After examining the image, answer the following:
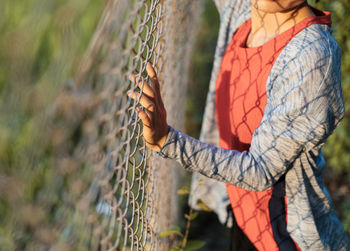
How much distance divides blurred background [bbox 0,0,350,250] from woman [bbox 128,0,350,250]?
40 cm

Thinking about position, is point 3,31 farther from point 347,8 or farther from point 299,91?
point 347,8

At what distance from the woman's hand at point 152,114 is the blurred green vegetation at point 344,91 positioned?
110cm

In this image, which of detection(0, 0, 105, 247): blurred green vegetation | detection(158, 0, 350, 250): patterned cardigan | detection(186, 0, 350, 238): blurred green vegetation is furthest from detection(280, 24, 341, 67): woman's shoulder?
detection(186, 0, 350, 238): blurred green vegetation

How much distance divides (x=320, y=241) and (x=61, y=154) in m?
0.98

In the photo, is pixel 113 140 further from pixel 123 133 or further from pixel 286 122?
pixel 286 122

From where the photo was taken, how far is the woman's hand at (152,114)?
0.82m

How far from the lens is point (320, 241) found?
113cm

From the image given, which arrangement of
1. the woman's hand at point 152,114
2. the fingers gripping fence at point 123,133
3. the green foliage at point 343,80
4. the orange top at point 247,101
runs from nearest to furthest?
1. the woman's hand at point 152,114
2. the fingers gripping fence at point 123,133
3. the orange top at point 247,101
4. the green foliage at point 343,80

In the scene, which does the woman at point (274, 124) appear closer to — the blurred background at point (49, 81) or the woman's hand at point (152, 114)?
the woman's hand at point (152, 114)

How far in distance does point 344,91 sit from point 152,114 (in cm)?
270

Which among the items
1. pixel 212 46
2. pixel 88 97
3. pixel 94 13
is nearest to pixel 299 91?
pixel 88 97

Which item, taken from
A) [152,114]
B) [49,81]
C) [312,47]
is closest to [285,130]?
[312,47]

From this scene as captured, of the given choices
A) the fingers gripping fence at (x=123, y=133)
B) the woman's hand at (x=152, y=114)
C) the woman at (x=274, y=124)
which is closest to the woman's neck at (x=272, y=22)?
the woman at (x=274, y=124)

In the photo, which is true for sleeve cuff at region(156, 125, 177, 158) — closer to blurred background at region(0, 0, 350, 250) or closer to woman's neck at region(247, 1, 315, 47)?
blurred background at region(0, 0, 350, 250)
